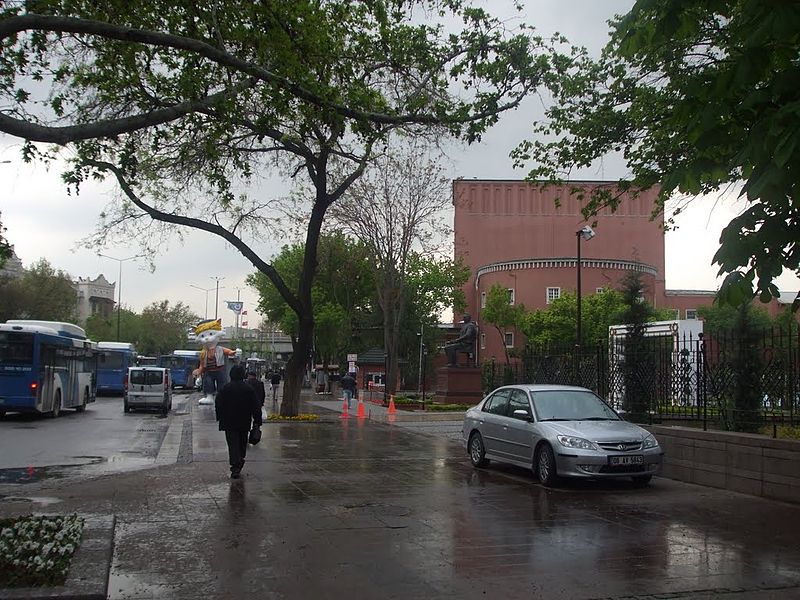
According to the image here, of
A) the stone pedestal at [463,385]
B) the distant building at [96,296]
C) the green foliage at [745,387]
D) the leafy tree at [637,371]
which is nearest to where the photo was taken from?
the green foliage at [745,387]

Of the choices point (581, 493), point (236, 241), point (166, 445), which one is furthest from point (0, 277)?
point (581, 493)

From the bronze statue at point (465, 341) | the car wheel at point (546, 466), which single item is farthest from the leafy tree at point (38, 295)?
the car wheel at point (546, 466)

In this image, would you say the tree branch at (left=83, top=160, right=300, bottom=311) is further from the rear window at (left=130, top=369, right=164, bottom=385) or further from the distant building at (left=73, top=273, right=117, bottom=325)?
the distant building at (left=73, top=273, right=117, bottom=325)

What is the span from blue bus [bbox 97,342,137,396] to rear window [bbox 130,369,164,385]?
15140 millimetres

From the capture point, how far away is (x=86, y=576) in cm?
614

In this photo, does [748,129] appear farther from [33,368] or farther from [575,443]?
[33,368]

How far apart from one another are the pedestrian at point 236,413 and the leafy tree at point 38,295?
153 ft

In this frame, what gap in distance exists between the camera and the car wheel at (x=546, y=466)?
1169cm

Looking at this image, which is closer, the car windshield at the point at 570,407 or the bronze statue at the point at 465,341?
the car windshield at the point at 570,407

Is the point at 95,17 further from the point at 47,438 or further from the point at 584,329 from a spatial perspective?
the point at 584,329

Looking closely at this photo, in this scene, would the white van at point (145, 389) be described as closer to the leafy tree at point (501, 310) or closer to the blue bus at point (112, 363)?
the blue bus at point (112, 363)

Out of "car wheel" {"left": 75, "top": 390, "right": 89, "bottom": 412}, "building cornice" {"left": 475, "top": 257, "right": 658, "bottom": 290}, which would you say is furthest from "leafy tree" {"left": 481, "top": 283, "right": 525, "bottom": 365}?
"car wheel" {"left": 75, "top": 390, "right": 89, "bottom": 412}

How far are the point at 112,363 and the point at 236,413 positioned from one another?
36.6 m

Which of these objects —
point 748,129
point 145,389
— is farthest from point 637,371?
point 145,389
